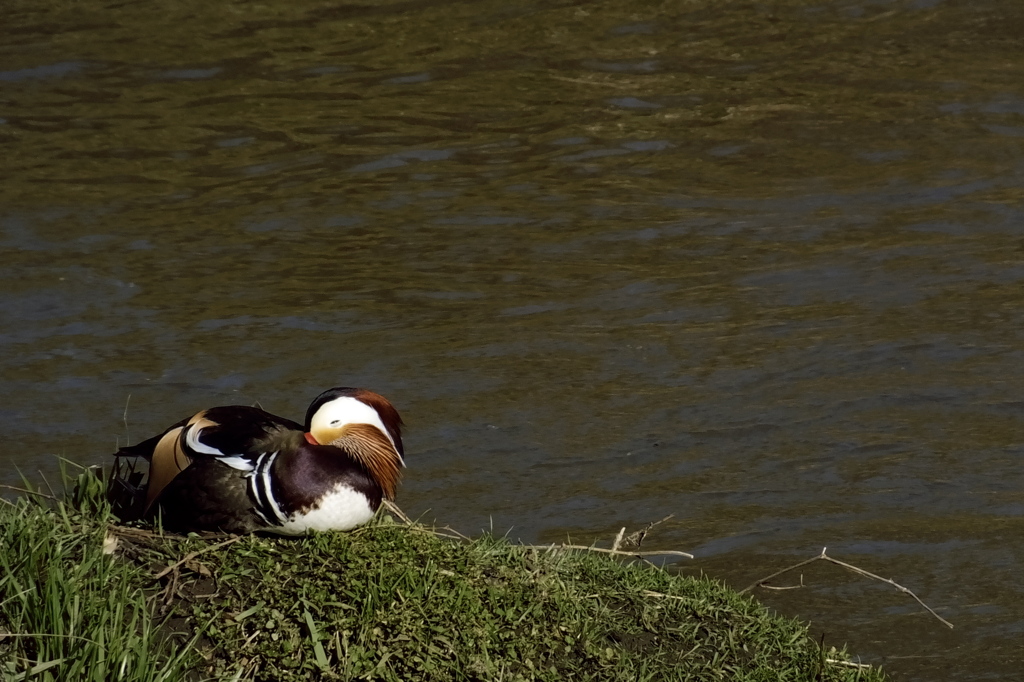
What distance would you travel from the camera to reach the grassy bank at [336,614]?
12.8 feet

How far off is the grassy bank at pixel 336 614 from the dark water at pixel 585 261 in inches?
79.2

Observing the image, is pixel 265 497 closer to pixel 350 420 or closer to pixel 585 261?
pixel 350 420

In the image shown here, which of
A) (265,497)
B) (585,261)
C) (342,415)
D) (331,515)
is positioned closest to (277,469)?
(265,497)

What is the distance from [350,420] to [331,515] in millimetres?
399

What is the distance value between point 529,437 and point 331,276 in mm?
2733

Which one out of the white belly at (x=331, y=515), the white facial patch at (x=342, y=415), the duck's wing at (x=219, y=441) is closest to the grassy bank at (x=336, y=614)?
the white belly at (x=331, y=515)

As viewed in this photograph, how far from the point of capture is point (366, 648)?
4113 mm

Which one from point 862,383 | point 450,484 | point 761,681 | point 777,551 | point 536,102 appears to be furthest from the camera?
point 536,102

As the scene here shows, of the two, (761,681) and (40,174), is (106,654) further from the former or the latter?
(40,174)

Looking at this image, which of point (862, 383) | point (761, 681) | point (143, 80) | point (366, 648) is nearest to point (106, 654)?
point (366, 648)

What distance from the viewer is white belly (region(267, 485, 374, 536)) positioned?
436 cm

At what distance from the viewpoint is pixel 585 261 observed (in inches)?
406

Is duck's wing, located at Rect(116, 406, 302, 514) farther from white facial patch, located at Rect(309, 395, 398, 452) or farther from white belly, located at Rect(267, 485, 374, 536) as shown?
white belly, located at Rect(267, 485, 374, 536)

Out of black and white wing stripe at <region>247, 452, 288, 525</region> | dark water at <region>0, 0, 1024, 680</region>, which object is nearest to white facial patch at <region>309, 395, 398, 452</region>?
black and white wing stripe at <region>247, 452, 288, 525</region>
